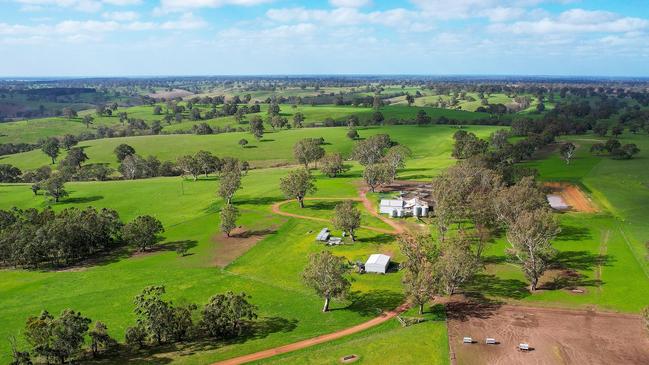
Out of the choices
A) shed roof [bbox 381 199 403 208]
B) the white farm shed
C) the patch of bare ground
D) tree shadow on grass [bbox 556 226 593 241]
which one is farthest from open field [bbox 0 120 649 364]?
shed roof [bbox 381 199 403 208]

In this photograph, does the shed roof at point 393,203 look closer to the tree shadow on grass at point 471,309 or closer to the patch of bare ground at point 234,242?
the patch of bare ground at point 234,242

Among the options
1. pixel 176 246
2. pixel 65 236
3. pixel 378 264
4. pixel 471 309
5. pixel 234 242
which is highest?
pixel 65 236

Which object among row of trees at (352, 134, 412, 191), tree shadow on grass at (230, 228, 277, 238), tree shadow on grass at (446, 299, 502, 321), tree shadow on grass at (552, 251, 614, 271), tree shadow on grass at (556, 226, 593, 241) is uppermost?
row of trees at (352, 134, 412, 191)

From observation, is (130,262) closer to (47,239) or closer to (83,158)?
(47,239)

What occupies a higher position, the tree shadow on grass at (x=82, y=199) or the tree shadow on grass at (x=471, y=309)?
the tree shadow on grass at (x=471, y=309)

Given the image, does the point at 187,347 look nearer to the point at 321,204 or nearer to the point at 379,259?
the point at 379,259

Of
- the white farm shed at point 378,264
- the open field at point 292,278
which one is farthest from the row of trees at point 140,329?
Answer: the white farm shed at point 378,264

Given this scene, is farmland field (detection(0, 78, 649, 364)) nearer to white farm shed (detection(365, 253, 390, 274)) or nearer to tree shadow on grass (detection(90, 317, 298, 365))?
tree shadow on grass (detection(90, 317, 298, 365))

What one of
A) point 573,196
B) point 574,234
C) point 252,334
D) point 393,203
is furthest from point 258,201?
point 573,196
